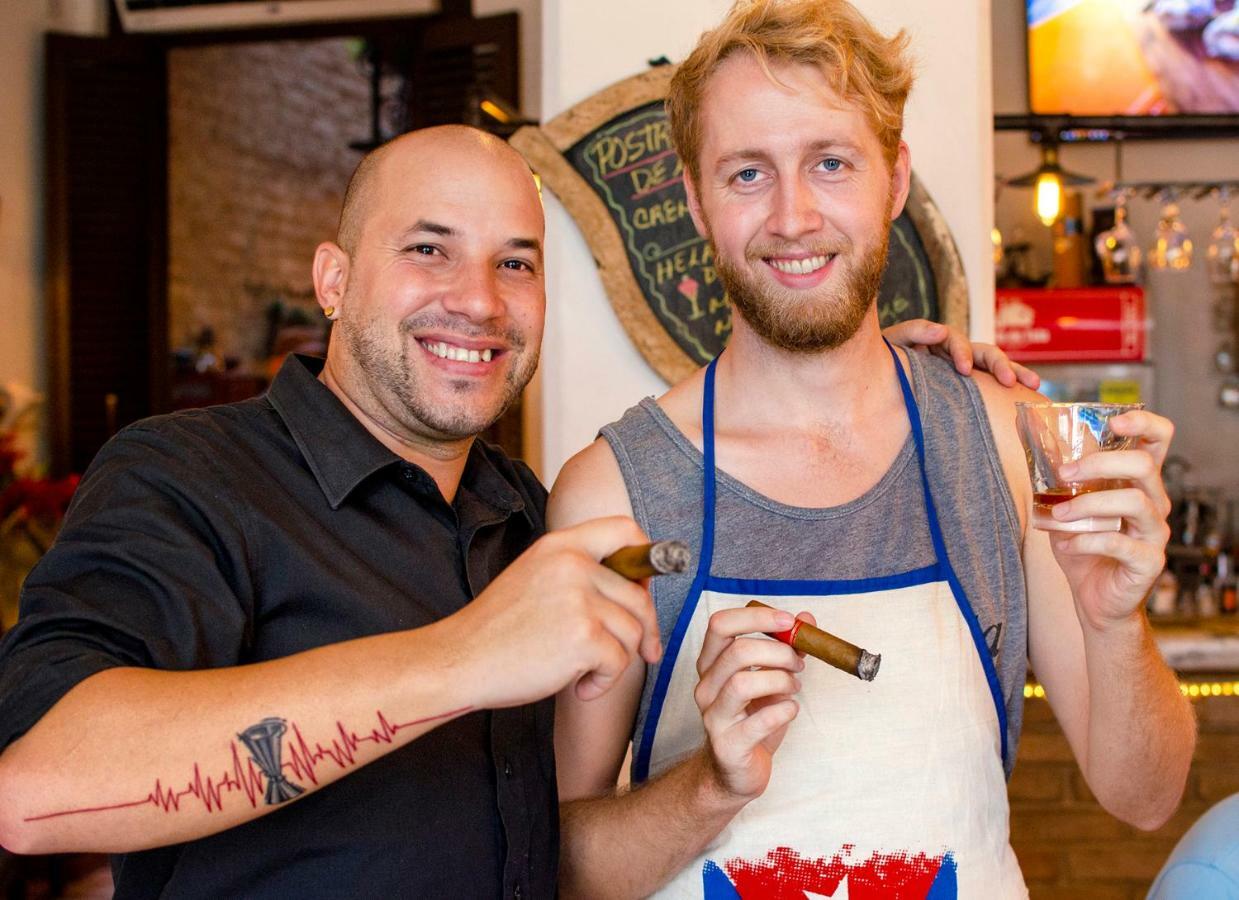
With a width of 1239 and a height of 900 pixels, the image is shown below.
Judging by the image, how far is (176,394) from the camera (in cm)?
Answer: 614

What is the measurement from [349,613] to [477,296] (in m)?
0.44

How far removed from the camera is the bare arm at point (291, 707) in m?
1.02

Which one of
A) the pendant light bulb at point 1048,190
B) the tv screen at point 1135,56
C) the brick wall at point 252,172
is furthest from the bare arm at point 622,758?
the brick wall at point 252,172

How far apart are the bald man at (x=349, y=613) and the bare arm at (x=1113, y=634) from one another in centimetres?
57

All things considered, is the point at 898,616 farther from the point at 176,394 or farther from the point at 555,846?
the point at 176,394

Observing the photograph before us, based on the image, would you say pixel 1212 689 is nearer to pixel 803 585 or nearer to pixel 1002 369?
pixel 1002 369

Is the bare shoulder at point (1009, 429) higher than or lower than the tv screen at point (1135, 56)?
lower

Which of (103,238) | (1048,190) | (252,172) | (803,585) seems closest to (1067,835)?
(1048,190)

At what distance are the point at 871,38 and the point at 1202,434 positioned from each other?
17.1ft

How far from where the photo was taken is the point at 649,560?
3.44 feet

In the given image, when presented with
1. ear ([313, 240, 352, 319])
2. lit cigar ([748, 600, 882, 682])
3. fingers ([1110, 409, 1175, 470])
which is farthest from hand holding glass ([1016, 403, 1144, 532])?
ear ([313, 240, 352, 319])

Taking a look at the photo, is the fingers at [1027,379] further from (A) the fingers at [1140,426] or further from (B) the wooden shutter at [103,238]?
(B) the wooden shutter at [103,238]

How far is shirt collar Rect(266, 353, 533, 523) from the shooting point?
144cm

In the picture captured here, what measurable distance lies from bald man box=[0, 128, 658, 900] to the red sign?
4.21 m
